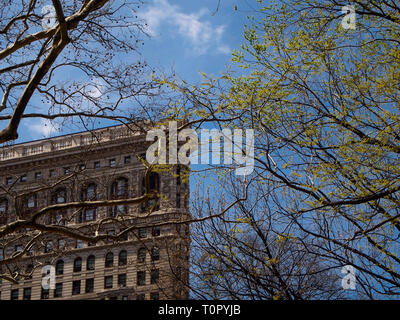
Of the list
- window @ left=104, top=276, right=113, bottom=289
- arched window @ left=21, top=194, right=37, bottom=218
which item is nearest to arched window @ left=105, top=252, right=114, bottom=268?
window @ left=104, top=276, right=113, bottom=289

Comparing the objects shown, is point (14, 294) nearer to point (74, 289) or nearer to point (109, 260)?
point (74, 289)

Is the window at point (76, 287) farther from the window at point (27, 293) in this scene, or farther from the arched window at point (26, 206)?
the arched window at point (26, 206)

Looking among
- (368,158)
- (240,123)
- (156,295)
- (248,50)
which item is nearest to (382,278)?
(368,158)

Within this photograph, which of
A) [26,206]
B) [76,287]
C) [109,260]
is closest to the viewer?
[26,206]

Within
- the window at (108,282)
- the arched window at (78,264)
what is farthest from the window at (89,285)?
the arched window at (78,264)

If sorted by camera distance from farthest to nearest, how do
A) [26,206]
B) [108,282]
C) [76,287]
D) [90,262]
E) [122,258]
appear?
[90,262] < [76,287] < [122,258] < [108,282] < [26,206]

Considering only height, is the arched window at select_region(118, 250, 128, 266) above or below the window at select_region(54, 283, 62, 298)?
above

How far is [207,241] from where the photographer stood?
48.0 feet
